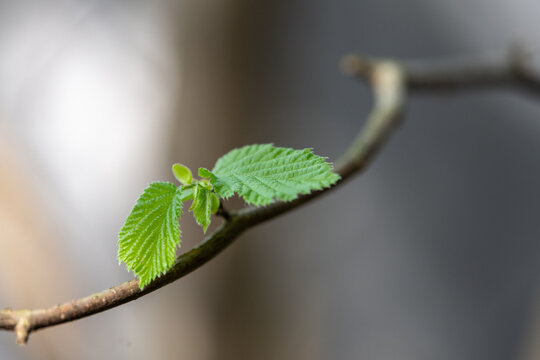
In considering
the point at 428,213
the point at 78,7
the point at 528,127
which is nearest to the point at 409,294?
the point at 428,213

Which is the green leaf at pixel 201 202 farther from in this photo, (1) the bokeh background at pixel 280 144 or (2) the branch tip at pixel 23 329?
(1) the bokeh background at pixel 280 144

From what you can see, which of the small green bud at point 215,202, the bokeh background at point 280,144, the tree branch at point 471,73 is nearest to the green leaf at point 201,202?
the small green bud at point 215,202

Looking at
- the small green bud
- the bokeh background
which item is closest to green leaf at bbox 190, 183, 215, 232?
the small green bud

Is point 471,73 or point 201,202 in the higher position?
point 471,73

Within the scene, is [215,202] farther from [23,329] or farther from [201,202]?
[23,329]

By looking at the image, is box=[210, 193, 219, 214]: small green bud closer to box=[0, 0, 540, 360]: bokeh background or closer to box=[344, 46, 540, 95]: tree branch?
box=[344, 46, 540, 95]: tree branch

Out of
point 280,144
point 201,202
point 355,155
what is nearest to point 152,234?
point 201,202
